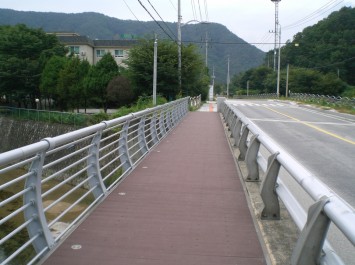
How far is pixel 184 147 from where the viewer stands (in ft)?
37.9

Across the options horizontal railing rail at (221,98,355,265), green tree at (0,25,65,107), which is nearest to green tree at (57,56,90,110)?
green tree at (0,25,65,107)

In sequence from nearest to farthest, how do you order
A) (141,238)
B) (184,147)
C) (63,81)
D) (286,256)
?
(286,256), (141,238), (184,147), (63,81)

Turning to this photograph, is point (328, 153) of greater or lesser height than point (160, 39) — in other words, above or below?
below

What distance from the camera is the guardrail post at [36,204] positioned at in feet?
12.4

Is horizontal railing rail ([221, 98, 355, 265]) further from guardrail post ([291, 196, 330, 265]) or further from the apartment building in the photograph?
the apartment building

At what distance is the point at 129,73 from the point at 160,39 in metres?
4.37

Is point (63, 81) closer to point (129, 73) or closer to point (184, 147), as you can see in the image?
point (129, 73)

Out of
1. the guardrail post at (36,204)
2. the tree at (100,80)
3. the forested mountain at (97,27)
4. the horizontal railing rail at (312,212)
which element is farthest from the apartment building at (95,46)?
the guardrail post at (36,204)

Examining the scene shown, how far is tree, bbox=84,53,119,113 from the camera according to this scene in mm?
45938

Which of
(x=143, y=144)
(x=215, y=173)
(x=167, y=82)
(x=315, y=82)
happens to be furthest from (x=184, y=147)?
(x=315, y=82)

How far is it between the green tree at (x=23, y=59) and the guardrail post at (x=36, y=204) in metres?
47.7

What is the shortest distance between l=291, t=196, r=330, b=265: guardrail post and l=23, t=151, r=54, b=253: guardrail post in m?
2.32

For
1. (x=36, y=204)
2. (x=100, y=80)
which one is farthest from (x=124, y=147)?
(x=100, y=80)

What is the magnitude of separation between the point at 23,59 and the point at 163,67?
2348cm
